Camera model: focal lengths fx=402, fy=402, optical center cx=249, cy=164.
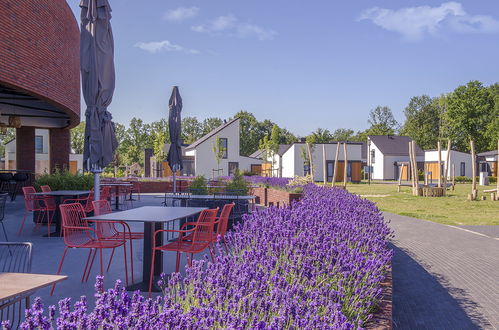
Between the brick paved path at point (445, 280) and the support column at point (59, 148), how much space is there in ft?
49.1

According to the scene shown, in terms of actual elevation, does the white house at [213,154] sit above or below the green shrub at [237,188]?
above

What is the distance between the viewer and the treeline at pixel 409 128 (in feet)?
164

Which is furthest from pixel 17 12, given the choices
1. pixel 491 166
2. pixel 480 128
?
pixel 480 128

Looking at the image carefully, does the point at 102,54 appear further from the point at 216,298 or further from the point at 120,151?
the point at 120,151

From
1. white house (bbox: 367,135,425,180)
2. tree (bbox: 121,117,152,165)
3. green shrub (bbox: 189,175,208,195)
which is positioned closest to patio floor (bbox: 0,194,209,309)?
green shrub (bbox: 189,175,208,195)

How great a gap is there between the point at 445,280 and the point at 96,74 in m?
6.38

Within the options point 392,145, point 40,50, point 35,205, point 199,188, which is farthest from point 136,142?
point 35,205

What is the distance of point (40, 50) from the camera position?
10.9m

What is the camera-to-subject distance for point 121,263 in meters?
6.04

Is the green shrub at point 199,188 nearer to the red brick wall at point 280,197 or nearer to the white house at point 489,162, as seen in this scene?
the red brick wall at point 280,197

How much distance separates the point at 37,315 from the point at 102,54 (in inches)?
251

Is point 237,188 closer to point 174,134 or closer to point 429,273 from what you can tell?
point 174,134

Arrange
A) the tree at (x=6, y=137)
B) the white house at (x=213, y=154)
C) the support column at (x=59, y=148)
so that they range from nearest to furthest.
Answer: the support column at (x=59, y=148), the white house at (x=213, y=154), the tree at (x=6, y=137)

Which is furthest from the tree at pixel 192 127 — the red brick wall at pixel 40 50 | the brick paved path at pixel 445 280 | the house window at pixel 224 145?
the brick paved path at pixel 445 280
